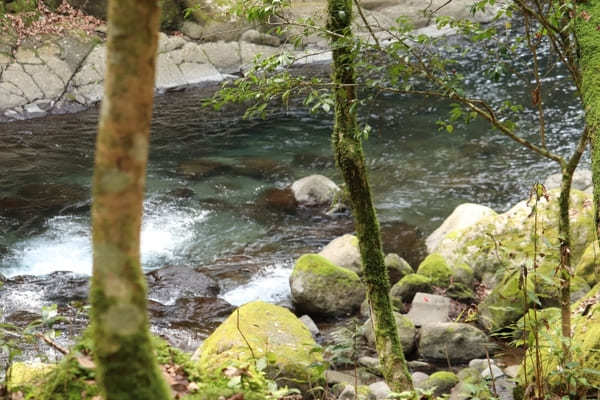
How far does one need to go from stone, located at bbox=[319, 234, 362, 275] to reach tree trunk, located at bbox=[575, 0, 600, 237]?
16.7 ft

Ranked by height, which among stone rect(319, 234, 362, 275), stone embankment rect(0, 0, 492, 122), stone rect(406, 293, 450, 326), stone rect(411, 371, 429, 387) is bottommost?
stone rect(411, 371, 429, 387)

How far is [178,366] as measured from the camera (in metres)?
2.84

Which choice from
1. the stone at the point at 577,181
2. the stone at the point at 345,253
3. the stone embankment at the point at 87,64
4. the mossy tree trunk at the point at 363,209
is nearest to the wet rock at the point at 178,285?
the stone at the point at 345,253

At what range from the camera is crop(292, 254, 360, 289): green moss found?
7395 mm

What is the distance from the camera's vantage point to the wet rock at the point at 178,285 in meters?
7.73

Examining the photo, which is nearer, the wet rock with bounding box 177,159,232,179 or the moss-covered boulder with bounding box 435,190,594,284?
the moss-covered boulder with bounding box 435,190,594,284

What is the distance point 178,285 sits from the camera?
796 cm

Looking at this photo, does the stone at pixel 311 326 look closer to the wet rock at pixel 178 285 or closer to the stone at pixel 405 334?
the stone at pixel 405 334

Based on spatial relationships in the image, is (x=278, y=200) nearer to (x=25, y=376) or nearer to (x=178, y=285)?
(x=178, y=285)

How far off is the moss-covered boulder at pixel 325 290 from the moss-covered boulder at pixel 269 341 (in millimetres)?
1413

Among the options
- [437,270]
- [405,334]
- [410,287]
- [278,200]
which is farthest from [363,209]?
[278,200]

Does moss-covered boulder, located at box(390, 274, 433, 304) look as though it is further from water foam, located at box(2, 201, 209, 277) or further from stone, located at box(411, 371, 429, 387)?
water foam, located at box(2, 201, 209, 277)

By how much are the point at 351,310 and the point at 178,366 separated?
467 cm

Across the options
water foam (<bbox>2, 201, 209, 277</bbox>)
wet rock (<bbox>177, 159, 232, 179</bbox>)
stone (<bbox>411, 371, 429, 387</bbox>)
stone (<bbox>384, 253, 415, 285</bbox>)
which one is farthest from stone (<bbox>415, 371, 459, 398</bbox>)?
wet rock (<bbox>177, 159, 232, 179</bbox>)
